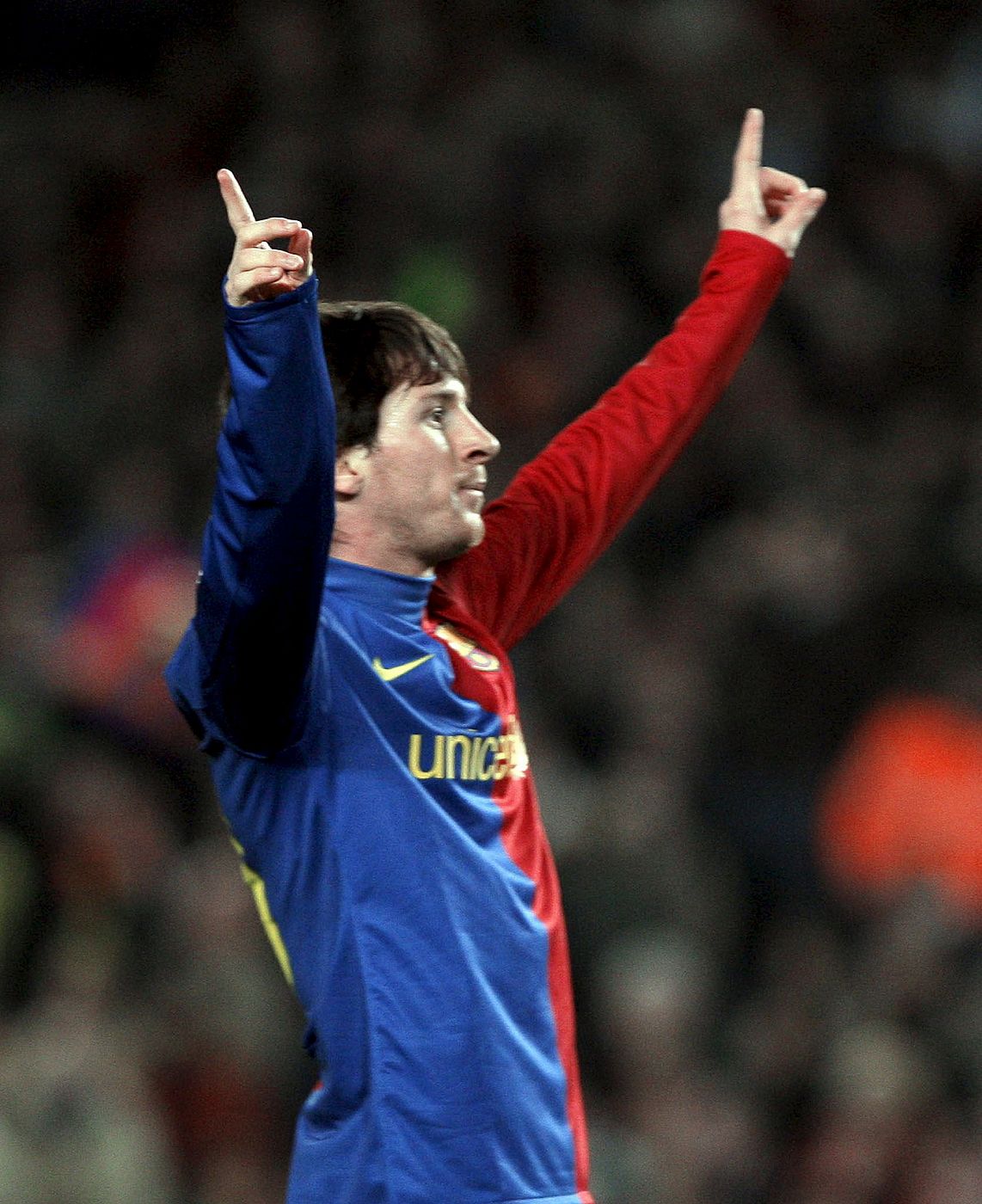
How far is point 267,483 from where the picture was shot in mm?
1861

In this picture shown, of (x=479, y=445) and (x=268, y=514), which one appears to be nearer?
(x=268, y=514)

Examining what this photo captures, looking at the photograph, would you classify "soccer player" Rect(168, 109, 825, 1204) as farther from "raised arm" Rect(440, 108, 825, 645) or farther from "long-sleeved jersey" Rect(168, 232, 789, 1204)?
"raised arm" Rect(440, 108, 825, 645)

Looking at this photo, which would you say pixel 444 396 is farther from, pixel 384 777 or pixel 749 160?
pixel 749 160

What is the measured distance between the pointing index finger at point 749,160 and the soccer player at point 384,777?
737 millimetres

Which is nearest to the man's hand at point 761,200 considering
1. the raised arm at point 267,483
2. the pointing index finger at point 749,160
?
the pointing index finger at point 749,160

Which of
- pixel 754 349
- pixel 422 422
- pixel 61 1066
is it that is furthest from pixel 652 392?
pixel 754 349

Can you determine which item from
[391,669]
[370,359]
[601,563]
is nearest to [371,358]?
[370,359]

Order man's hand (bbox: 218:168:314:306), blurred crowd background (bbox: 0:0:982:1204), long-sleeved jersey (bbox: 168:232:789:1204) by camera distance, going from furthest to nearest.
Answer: blurred crowd background (bbox: 0:0:982:1204) < long-sleeved jersey (bbox: 168:232:789:1204) < man's hand (bbox: 218:168:314:306)

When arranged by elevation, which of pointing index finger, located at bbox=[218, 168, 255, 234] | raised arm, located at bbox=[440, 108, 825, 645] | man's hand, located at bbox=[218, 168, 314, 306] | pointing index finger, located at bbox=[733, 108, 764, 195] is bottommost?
raised arm, located at bbox=[440, 108, 825, 645]

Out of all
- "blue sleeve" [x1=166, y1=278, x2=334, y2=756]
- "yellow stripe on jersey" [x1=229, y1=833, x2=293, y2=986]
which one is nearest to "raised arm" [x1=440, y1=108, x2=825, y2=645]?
"yellow stripe on jersey" [x1=229, y1=833, x2=293, y2=986]

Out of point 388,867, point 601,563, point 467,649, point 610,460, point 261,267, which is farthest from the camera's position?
point 601,563

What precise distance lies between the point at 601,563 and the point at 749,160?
345 cm

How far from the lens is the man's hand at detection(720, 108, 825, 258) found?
9.30ft

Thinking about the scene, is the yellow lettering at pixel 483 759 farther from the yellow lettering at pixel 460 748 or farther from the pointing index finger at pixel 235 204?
the pointing index finger at pixel 235 204
